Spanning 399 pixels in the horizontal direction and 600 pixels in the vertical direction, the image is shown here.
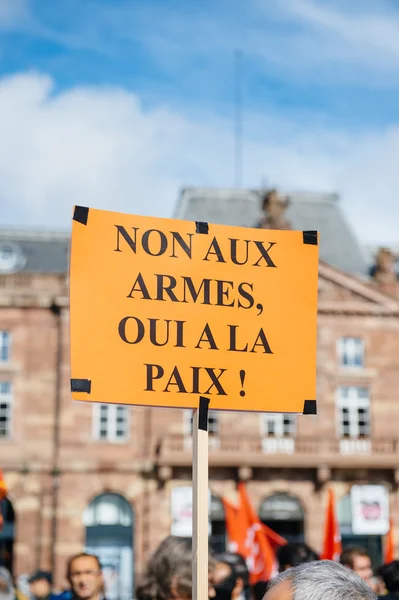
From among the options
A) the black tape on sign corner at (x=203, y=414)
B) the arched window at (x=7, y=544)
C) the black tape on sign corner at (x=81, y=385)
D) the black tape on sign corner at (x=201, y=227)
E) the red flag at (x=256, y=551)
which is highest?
the black tape on sign corner at (x=201, y=227)

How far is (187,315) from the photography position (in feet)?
18.4

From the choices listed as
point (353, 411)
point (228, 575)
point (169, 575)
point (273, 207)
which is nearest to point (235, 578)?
point (228, 575)

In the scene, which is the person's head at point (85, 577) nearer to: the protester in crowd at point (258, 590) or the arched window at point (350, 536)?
the protester in crowd at point (258, 590)

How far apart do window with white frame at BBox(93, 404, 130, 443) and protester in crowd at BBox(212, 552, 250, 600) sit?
76.8 feet

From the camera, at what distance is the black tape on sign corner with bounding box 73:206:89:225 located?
5.49 m

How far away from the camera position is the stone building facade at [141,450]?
31.3 metres

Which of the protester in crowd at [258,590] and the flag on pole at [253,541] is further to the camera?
the flag on pole at [253,541]

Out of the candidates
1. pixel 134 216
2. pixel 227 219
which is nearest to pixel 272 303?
pixel 134 216

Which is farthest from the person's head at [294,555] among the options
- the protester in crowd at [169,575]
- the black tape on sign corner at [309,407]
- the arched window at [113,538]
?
the arched window at [113,538]

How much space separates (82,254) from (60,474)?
2684 centimetres

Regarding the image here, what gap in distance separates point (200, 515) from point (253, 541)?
36.6 feet

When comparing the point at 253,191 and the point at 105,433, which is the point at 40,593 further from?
the point at 253,191

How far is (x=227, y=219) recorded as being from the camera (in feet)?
120

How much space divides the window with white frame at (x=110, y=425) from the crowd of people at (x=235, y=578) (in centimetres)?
2171
